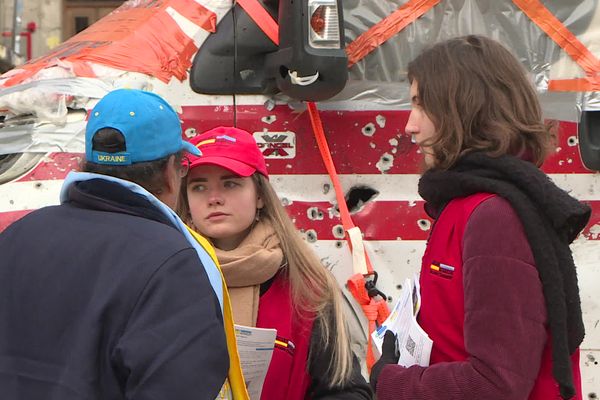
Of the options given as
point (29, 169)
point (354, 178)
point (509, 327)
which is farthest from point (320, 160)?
point (509, 327)

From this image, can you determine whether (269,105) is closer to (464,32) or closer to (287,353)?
(464,32)

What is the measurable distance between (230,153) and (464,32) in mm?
1502

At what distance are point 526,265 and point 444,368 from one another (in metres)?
0.27


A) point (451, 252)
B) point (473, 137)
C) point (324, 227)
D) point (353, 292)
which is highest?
point (473, 137)

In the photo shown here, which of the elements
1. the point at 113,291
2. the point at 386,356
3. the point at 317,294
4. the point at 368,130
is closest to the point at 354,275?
the point at 368,130

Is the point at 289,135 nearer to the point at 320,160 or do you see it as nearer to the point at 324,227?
the point at 320,160

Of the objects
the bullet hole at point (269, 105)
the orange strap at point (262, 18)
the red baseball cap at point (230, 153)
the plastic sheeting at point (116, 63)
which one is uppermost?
the orange strap at point (262, 18)

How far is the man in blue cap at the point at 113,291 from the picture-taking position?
1554mm

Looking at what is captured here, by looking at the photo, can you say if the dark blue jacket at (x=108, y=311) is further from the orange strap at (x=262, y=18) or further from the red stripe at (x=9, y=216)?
the orange strap at (x=262, y=18)

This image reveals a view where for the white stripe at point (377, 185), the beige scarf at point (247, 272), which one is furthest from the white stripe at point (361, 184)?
the beige scarf at point (247, 272)

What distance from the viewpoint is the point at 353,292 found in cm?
339

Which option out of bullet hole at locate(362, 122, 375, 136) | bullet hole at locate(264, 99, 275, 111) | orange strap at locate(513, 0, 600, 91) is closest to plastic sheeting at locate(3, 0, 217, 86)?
bullet hole at locate(264, 99, 275, 111)

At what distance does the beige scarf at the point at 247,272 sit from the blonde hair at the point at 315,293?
0.05 m

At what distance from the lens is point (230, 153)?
2.55 m
